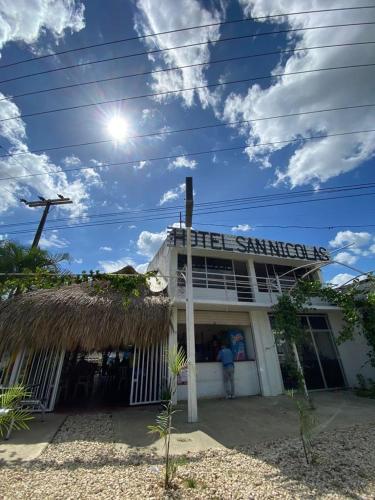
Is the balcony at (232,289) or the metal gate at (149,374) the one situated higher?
the balcony at (232,289)

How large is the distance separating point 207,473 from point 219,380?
A: 224 inches

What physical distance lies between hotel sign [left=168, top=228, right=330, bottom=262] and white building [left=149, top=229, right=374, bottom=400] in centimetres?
4

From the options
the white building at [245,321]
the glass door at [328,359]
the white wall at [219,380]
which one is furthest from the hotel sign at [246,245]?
the white wall at [219,380]

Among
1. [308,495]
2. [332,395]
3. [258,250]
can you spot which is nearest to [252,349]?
[332,395]

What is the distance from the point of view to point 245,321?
9602 millimetres

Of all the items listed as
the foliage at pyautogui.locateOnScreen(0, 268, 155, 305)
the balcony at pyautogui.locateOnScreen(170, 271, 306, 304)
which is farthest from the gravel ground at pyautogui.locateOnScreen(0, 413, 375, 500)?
the balcony at pyautogui.locateOnScreen(170, 271, 306, 304)

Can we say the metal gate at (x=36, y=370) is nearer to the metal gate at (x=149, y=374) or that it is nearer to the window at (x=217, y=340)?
the metal gate at (x=149, y=374)

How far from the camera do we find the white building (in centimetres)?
862

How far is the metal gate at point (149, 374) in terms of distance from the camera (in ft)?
24.4

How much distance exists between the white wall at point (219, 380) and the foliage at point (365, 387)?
369 centimetres

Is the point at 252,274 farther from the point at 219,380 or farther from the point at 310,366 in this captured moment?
the point at 219,380

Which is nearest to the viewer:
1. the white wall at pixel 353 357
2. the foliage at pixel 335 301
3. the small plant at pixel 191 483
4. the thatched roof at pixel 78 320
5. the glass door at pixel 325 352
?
the small plant at pixel 191 483

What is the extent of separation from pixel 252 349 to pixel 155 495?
7.50m

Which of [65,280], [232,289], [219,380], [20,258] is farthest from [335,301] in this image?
[20,258]
